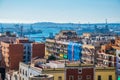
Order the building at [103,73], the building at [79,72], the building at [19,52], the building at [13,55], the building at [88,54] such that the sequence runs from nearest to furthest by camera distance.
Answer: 1. the building at [79,72]
2. the building at [103,73]
3. the building at [88,54]
4. the building at [13,55]
5. the building at [19,52]

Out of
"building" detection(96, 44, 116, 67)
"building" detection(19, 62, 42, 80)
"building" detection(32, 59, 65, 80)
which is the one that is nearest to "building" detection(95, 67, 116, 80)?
"building" detection(32, 59, 65, 80)

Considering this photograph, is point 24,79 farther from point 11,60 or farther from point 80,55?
point 80,55

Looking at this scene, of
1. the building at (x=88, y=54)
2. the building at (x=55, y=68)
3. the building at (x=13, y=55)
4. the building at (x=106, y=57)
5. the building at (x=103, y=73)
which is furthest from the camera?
the building at (x=13, y=55)

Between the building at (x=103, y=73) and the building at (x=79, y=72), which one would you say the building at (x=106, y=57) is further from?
the building at (x=79, y=72)

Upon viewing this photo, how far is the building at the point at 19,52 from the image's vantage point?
95.4 ft

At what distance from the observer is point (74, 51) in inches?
1270

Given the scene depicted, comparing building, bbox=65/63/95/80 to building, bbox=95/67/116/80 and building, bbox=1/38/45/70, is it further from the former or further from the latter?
building, bbox=1/38/45/70

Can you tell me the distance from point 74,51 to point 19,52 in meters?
5.44

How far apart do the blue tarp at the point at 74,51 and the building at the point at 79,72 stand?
12.6 metres

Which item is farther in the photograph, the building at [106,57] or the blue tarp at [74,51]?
the blue tarp at [74,51]

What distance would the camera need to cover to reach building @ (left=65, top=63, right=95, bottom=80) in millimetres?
18031

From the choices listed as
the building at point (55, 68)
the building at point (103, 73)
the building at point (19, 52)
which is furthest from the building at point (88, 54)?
the building at point (55, 68)

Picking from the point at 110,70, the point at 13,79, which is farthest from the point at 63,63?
the point at 13,79

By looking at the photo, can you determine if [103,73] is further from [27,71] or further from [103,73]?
[27,71]
